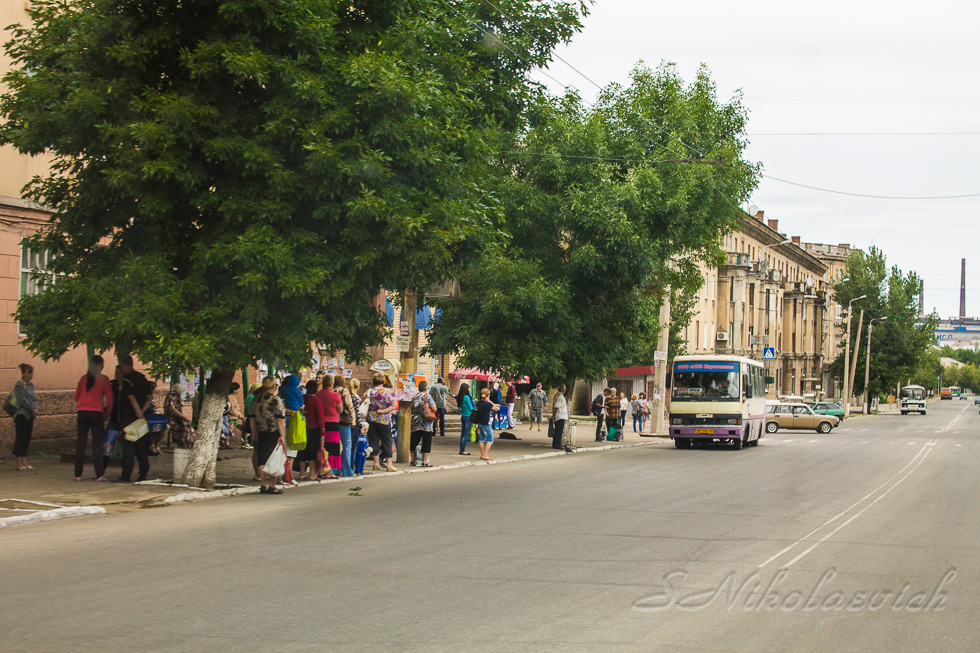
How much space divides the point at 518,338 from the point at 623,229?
4.28m

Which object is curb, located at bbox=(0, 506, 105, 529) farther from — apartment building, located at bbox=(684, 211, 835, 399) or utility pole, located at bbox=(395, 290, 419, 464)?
apartment building, located at bbox=(684, 211, 835, 399)

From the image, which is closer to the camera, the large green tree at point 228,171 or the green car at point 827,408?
the large green tree at point 228,171

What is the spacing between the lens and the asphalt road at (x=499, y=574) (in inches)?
244

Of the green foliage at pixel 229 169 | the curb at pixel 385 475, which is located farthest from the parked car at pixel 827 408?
the green foliage at pixel 229 169

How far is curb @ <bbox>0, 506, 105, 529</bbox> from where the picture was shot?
1068 cm

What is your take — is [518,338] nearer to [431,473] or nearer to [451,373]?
[431,473]

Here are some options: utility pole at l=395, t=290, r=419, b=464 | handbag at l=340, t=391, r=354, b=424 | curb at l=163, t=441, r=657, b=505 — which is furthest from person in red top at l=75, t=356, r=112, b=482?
utility pole at l=395, t=290, r=419, b=464

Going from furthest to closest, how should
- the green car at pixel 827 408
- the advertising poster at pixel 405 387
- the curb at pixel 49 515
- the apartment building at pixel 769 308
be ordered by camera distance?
the apartment building at pixel 769 308 < the green car at pixel 827 408 < the advertising poster at pixel 405 387 < the curb at pixel 49 515

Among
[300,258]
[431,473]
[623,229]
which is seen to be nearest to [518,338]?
[623,229]

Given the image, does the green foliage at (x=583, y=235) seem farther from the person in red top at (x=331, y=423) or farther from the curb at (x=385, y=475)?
the person in red top at (x=331, y=423)

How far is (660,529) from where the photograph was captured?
11031 mm

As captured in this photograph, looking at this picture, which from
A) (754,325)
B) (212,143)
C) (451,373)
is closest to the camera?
(212,143)

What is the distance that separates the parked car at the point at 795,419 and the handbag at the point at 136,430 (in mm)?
36422

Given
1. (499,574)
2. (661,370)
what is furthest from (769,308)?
(499,574)
